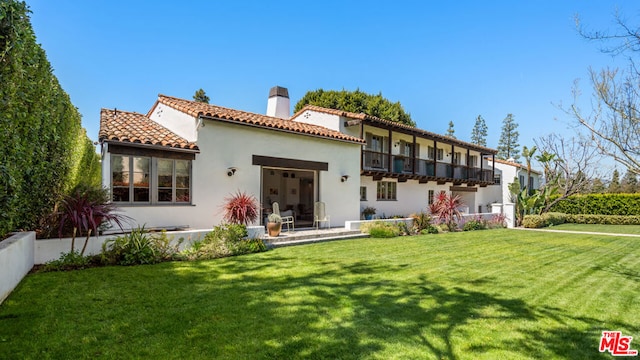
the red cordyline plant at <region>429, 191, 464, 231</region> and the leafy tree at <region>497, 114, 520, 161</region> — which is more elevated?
the leafy tree at <region>497, 114, 520, 161</region>

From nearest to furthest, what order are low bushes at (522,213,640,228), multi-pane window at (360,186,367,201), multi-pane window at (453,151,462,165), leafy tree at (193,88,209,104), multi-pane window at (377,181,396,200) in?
multi-pane window at (360,186,367,201)
multi-pane window at (377,181,396,200)
low bushes at (522,213,640,228)
multi-pane window at (453,151,462,165)
leafy tree at (193,88,209,104)

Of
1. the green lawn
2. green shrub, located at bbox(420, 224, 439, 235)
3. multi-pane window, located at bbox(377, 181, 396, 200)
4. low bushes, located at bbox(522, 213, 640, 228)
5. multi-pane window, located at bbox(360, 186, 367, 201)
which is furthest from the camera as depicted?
low bushes, located at bbox(522, 213, 640, 228)

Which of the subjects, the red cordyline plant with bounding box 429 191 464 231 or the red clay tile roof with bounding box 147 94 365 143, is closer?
the red clay tile roof with bounding box 147 94 365 143

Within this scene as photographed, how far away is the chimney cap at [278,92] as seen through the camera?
19422 millimetres

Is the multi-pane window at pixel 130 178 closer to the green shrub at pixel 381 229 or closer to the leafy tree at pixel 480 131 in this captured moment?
the green shrub at pixel 381 229

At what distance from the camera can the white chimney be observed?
19375 millimetres

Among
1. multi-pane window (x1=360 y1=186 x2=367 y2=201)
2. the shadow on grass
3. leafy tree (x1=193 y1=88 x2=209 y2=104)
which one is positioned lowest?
the shadow on grass

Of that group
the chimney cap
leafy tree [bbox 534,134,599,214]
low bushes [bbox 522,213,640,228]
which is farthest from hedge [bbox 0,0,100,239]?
leafy tree [bbox 534,134,599,214]

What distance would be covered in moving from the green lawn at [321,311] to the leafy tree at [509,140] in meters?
56.8

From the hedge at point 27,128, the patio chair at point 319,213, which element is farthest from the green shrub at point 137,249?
the patio chair at point 319,213

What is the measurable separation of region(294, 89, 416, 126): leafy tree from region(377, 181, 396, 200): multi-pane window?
48.7 ft

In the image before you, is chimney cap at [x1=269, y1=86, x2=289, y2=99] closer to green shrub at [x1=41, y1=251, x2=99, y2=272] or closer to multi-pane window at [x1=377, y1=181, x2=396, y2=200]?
multi-pane window at [x1=377, y1=181, x2=396, y2=200]

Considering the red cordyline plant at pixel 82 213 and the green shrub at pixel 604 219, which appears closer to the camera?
the red cordyline plant at pixel 82 213

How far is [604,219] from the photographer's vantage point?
87.5 ft
